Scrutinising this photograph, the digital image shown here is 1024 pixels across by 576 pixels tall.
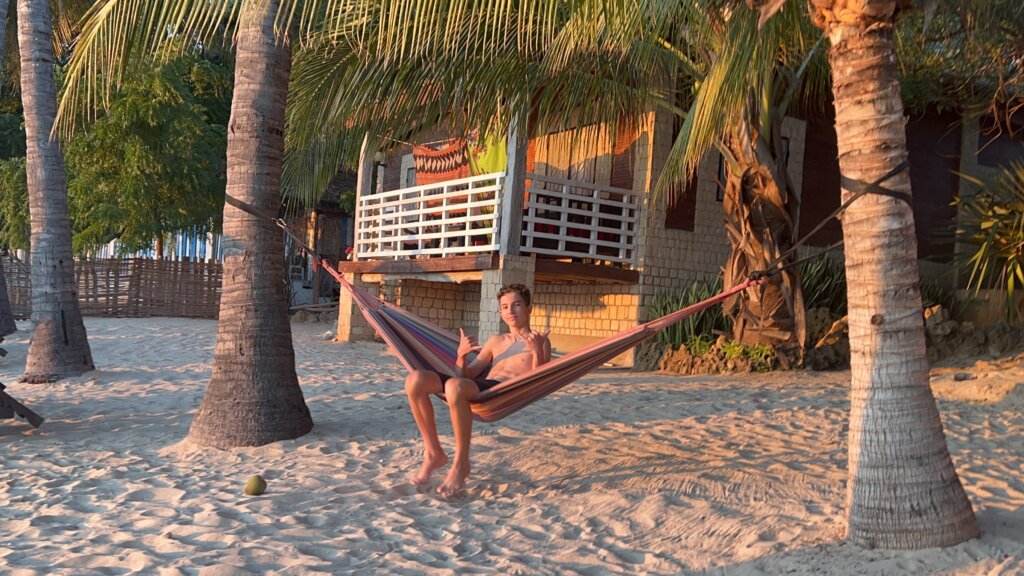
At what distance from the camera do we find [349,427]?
5445mm

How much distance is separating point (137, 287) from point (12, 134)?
6771 millimetres

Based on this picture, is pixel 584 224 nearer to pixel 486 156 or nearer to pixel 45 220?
pixel 486 156

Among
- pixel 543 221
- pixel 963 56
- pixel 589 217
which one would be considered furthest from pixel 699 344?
pixel 963 56

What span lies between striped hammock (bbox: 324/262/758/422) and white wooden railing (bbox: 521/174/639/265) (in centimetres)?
488

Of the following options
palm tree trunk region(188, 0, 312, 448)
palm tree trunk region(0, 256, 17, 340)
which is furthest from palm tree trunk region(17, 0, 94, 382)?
palm tree trunk region(188, 0, 312, 448)

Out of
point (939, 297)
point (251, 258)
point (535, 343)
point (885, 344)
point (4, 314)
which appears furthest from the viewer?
point (4, 314)

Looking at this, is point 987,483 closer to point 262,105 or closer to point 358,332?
point 262,105

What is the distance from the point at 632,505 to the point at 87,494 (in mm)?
2496

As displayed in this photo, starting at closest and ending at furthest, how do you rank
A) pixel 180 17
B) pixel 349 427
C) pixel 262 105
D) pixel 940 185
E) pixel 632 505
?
pixel 632 505 < pixel 180 17 < pixel 262 105 < pixel 349 427 < pixel 940 185

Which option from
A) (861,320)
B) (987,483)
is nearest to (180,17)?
(861,320)

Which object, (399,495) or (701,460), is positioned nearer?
(399,495)

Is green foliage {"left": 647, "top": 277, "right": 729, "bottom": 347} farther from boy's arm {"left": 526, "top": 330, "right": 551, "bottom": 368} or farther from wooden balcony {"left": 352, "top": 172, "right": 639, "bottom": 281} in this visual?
boy's arm {"left": 526, "top": 330, "right": 551, "bottom": 368}

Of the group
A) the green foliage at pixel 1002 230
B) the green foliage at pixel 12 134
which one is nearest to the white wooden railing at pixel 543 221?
the green foliage at pixel 1002 230

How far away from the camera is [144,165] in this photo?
15.2 meters
